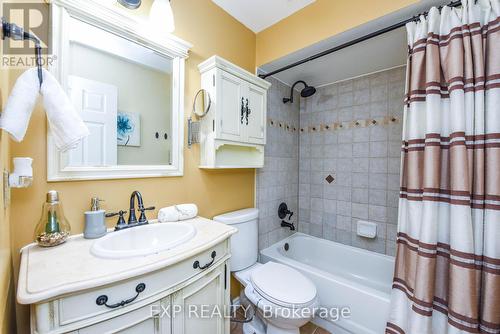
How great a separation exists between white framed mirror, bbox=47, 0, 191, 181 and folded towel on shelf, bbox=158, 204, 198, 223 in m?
0.22

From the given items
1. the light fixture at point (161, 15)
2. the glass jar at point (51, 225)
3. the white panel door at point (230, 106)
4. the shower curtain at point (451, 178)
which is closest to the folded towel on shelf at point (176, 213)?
the glass jar at point (51, 225)

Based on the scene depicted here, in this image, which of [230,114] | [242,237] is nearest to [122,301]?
[242,237]

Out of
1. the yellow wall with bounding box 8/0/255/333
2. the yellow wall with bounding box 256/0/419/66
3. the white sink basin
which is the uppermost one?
the yellow wall with bounding box 256/0/419/66

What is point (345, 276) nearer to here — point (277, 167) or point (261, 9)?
point (277, 167)

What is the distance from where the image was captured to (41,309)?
0.57 m

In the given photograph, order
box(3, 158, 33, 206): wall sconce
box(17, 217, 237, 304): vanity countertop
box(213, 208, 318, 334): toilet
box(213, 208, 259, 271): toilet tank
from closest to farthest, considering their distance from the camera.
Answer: box(17, 217, 237, 304): vanity countertop → box(3, 158, 33, 206): wall sconce → box(213, 208, 318, 334): toilet → box(213, 208, 259, 271): toilet tank

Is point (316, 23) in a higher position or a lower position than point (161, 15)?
higher

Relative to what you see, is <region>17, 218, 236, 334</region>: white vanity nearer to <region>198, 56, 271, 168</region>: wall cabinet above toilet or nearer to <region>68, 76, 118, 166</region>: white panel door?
<region>68, 76, 118, 166</region>: white panel door

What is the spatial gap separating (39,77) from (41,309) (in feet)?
2.58

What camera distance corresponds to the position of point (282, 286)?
1313mm

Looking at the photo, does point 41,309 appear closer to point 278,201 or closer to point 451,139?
point 451,139

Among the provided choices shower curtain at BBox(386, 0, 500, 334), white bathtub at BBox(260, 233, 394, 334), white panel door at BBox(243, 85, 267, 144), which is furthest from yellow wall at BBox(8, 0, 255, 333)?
shower curtain at BBox(386, 0, 500, 334)

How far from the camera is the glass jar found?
83 centimetres

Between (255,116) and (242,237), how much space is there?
3.25ft
